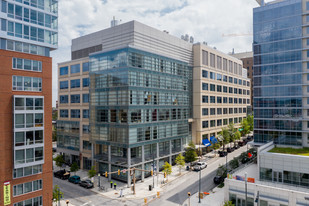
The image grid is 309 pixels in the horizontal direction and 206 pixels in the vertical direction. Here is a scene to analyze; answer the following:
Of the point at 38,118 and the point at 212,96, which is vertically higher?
the point at 212,96

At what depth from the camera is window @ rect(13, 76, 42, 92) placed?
102 ft

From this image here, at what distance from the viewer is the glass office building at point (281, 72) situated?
153 feet

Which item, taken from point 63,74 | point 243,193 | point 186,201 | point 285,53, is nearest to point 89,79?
point 63,74

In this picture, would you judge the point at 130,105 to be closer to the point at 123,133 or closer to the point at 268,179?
the point at 123,133

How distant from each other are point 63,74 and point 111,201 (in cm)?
3833

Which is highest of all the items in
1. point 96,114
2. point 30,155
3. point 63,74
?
point 63,74

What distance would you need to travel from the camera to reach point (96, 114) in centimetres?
4978

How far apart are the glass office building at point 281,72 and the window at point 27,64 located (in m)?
44.2

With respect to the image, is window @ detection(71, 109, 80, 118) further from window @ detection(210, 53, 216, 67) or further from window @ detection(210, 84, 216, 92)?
window @ detection(210, 53, 216, 67)

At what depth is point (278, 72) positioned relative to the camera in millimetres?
49125

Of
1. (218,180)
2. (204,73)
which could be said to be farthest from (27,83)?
(204,73)

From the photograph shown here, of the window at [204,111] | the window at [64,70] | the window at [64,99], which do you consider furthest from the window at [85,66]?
the window at [204,111]

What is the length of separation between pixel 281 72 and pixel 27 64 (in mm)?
48135

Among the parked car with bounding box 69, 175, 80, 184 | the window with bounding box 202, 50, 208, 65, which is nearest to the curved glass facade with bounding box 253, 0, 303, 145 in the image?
the window with bounding box 202, 50, 208, 65
